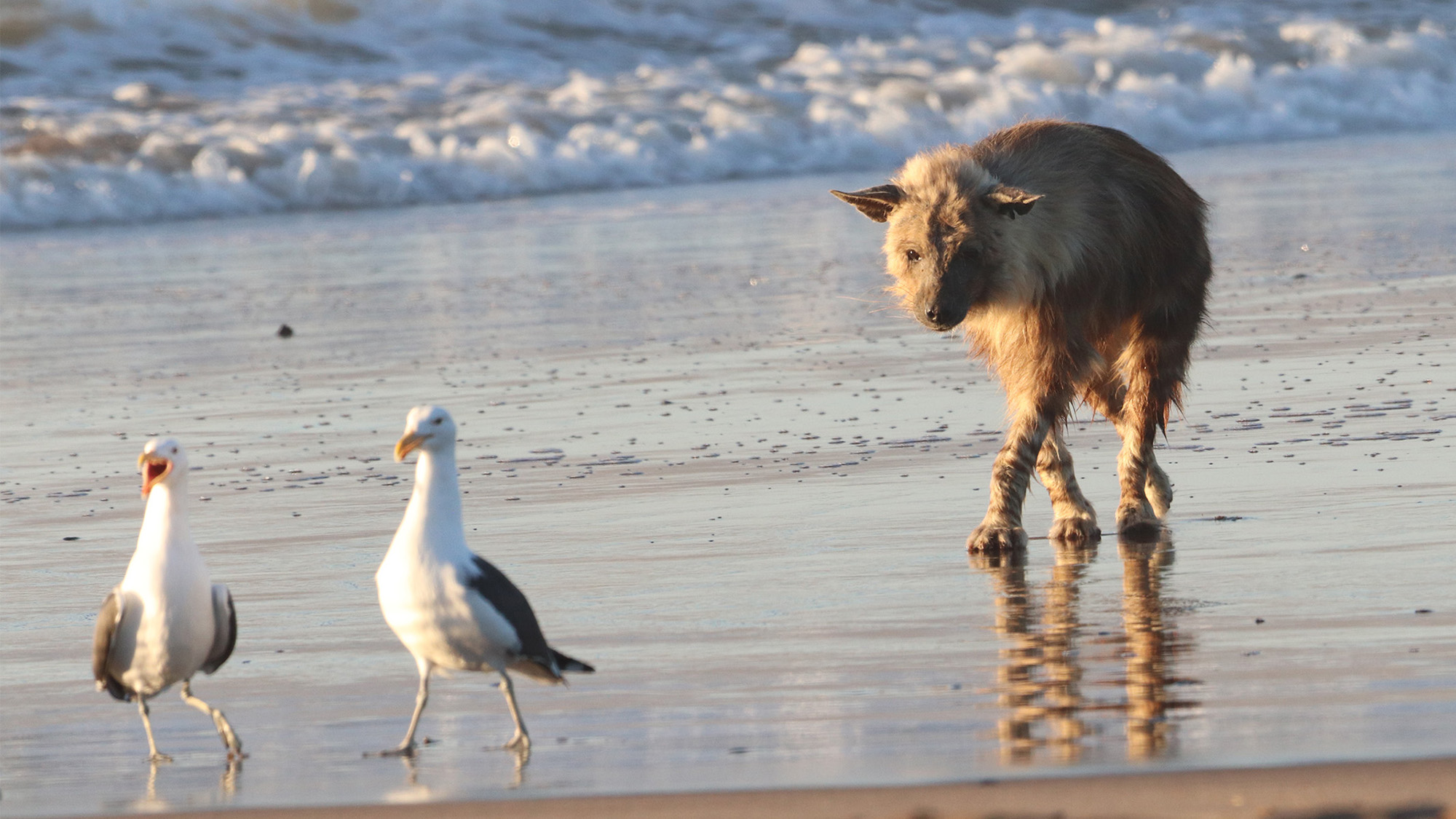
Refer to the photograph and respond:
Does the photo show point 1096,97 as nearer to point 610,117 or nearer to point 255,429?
point 610,117

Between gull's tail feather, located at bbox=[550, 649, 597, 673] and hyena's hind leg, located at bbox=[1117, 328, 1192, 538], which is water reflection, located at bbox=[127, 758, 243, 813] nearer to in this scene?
gull's tail feather, located at bbox=[550, 649, 597, 673]

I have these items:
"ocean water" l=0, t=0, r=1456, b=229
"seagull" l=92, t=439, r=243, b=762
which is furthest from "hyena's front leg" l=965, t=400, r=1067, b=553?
"ocean water" l=0, t=0, r=1456, b=229

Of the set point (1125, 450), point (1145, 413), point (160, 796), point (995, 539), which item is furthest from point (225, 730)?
point (1145, 413)

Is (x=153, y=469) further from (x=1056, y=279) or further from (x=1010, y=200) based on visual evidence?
(x=1056, y=279)

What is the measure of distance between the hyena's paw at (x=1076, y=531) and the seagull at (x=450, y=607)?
3197mm

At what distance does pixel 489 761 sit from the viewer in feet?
16.4

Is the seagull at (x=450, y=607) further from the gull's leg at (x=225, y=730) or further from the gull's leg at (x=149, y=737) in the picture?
the gull's leg at (x=149, y=737)

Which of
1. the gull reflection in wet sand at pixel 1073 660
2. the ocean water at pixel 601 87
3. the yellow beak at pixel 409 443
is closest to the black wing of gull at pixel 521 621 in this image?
the yellow beak at pixel 409 443

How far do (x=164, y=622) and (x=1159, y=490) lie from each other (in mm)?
4424

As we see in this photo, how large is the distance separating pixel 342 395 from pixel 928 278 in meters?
4.91

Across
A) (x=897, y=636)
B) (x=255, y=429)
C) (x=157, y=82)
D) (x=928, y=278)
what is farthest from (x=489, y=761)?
(x=157, y=82)

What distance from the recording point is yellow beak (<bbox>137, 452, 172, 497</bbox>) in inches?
217

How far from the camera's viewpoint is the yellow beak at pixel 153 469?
552 centimetres

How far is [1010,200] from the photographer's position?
795 centimetres
